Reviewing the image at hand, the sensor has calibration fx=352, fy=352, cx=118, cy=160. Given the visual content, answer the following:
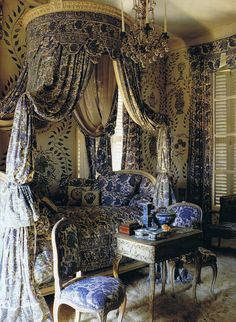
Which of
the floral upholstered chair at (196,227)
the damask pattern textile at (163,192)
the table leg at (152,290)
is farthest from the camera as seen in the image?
the damask pattern textile at (163,192)

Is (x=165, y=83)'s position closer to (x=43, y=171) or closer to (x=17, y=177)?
(x=43, y=171)

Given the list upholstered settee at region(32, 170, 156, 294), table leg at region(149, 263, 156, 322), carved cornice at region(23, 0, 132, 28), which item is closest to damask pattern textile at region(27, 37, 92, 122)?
carved cornice at region(23, 0, 132, 28)

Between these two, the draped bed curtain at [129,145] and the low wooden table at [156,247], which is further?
the draped bed curtain at [129,145]

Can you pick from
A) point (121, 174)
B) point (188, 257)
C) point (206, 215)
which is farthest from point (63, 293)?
point (206, 215)

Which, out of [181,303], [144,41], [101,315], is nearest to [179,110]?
[144,41]

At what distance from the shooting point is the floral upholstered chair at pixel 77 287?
8.17ft

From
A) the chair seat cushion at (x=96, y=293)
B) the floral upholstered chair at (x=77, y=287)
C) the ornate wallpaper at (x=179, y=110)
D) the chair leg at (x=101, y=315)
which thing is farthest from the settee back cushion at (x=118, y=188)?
the chair leg at (x=101, y=315)

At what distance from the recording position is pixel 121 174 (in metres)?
5.18

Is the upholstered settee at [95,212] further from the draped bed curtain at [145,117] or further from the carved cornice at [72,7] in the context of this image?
the carved cornice at [72,7]

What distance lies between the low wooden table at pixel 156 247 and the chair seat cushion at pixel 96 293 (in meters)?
0.36

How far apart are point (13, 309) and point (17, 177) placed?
3.60 feet

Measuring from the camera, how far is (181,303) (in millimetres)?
3436

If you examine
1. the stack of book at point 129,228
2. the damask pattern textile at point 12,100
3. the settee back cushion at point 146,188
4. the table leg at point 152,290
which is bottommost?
the table leg at point 152,290

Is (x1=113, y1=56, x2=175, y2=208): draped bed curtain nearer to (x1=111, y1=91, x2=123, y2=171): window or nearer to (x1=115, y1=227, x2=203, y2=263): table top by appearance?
(x1=115, y1=227, x2=203, y2=263): table top
